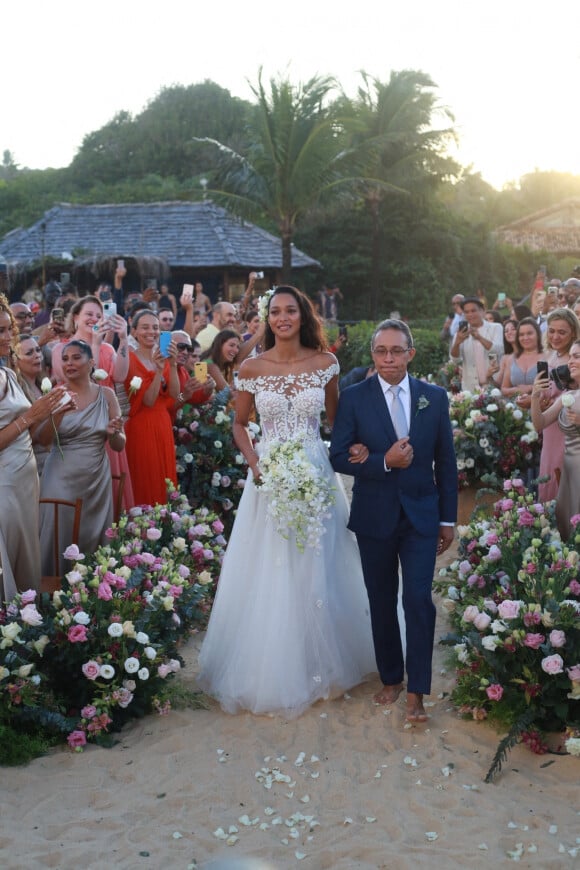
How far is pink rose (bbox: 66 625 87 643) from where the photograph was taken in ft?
16.4

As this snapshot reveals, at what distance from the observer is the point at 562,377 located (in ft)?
20.6

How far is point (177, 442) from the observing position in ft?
28.0

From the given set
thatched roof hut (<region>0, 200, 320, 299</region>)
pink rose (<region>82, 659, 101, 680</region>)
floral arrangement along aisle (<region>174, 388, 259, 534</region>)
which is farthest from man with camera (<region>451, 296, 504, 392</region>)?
thatched roof hut (<region>0, 200, 320, 299</region>)

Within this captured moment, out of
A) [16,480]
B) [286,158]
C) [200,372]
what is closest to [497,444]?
[200,372]

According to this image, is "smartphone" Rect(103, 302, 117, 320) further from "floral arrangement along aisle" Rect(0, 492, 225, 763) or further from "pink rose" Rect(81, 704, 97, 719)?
"pink rose" Rect(81, 704, 97, 719)

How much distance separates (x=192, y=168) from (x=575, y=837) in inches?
1794

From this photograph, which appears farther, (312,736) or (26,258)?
(26,258)

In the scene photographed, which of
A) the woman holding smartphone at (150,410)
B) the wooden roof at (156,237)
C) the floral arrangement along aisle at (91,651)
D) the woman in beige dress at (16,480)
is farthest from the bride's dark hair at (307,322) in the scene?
the wooden roof at (156,237)

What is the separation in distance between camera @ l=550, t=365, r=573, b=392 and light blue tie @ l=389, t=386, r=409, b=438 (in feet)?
5.63

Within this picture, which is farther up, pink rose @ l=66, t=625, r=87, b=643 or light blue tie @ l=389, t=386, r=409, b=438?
light blue tie @ l=389, t=386, r=409, b=438

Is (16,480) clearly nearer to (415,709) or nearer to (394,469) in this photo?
(394,469)

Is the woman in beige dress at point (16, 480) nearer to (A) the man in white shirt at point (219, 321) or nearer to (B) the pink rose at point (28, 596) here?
(B) the pink rose at point (28, 596)

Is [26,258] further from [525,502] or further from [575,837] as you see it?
[575,837]

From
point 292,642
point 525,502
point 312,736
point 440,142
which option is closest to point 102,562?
point 292,642
